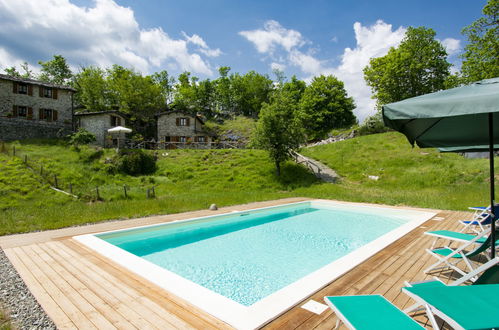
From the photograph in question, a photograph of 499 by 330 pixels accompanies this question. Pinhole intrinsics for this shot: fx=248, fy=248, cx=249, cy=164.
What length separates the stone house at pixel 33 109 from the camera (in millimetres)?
25844

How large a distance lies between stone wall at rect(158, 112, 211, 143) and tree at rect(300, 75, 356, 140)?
17140 mm

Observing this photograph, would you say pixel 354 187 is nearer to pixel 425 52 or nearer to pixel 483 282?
pixel 483 282

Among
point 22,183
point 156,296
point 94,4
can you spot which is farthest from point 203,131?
point 156,296

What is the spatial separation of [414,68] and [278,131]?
24933 millimetres

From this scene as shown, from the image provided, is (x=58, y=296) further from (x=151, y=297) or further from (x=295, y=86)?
(x=295, y=86)

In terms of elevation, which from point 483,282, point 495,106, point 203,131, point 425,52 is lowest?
point 483,282

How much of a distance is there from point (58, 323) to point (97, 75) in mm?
47812

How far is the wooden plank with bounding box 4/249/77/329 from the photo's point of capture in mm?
2943

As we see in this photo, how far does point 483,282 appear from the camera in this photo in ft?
8.90

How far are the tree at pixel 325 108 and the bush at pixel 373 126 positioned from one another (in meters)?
7.31

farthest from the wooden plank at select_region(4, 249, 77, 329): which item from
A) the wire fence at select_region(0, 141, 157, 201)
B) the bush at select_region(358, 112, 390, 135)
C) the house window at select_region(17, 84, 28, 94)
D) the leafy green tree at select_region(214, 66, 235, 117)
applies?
Answer: the leafy green tree at select_region(214, 66, 235, 117)

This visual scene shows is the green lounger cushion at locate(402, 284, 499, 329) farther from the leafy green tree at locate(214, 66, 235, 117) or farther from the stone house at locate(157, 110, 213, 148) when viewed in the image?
the leafy green tree at locate(214, 66, 235, 117)

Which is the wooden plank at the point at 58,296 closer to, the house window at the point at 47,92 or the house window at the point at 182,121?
the house window at the point at 47,92

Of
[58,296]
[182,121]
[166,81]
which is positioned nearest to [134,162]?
[182,121]
